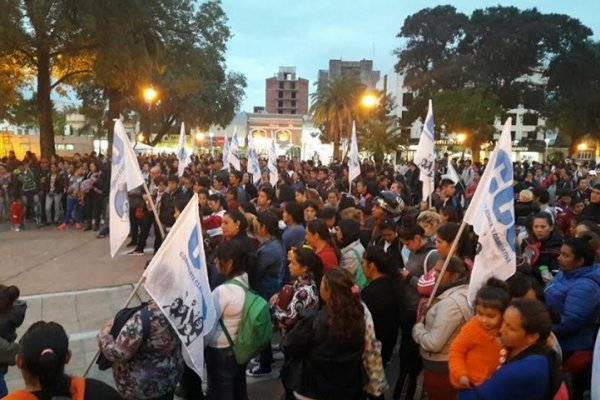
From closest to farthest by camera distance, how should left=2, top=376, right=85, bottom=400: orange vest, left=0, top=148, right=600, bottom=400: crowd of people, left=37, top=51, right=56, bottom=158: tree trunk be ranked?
1. left=2, top=376, right=85, bottom=400: orange vest
2. left=0, top=148, right=600, bottom=400: crowd of people
3. left=37, top=51, right=56, bottom=158: tree trunk

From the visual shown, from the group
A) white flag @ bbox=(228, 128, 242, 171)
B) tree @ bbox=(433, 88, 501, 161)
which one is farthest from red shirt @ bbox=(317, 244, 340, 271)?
tree @ bbox=(433, 88, 501, 161)

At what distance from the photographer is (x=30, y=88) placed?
23125 millimetres

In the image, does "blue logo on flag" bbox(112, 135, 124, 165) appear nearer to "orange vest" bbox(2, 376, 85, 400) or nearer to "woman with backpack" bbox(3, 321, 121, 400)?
"woman with backpack" bbox(3, 321, 121, 400)

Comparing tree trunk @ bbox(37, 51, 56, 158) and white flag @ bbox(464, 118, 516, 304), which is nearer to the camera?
white flag @ bbox(464, 118, 516, 304)

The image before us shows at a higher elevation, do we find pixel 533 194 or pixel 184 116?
pixel 184 116

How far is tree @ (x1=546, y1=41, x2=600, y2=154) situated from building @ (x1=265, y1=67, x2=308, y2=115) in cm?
9315

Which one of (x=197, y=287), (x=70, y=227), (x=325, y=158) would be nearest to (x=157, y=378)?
(x=197, y=287)

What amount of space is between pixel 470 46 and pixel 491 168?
153 feet

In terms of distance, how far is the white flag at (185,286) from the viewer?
3.17m

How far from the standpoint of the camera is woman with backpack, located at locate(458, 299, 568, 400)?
2455 mm

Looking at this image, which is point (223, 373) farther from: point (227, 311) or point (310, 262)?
point (310, 262)

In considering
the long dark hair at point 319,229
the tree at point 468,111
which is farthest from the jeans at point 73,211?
the tree at point 468,111

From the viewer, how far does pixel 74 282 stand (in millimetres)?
8461

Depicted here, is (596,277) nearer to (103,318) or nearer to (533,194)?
(533,194)
